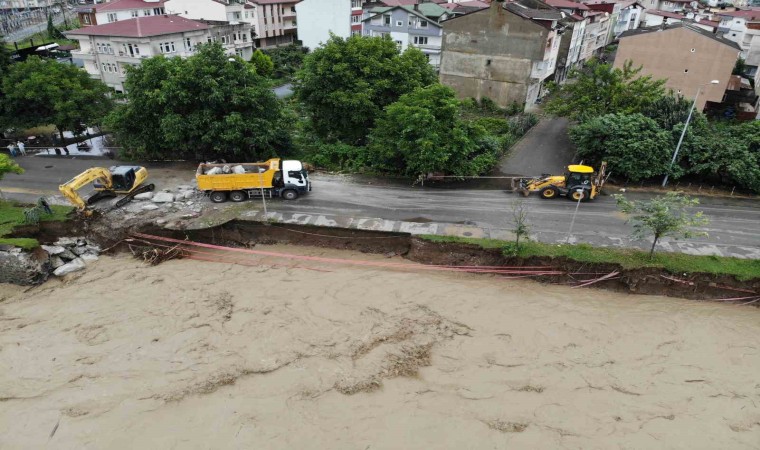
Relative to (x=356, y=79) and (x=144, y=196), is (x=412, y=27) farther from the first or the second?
(x=144, y=196)

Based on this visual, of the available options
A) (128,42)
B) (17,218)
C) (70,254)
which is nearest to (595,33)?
(128,42)

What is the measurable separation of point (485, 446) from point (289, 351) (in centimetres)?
808

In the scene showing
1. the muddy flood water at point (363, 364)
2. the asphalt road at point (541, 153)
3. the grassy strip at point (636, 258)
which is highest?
the asphalt road at point (541, 153)

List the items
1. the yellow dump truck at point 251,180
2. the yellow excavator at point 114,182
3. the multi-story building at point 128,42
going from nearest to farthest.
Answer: the yellow excavator at point 114,182
the yellow dump truck at point 251,180
the multi-story building at point 128,42

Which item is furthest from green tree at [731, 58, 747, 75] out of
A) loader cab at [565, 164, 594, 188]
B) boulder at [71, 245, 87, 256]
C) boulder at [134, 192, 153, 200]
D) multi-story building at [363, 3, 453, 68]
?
boulder at [71, 245, 87, 256]

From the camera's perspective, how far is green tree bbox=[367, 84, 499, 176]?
86.3ft

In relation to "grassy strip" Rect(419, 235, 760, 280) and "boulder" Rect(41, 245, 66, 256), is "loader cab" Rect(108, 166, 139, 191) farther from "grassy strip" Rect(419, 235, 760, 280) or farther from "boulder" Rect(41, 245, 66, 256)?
"grassy strip" Rect(419, 235, 760, 280)

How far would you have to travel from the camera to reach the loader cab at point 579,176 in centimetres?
2589

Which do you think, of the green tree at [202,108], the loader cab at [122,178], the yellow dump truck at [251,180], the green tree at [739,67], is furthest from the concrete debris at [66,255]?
the green tree at [739,67]

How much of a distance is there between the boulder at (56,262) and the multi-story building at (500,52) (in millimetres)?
36837

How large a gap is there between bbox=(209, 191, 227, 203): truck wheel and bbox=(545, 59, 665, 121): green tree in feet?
80.5

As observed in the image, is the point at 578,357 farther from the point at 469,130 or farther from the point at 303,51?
the point at 303,51

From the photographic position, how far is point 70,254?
2286cm

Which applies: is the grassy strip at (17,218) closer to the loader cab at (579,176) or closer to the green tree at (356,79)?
the green tree at (356,79)
